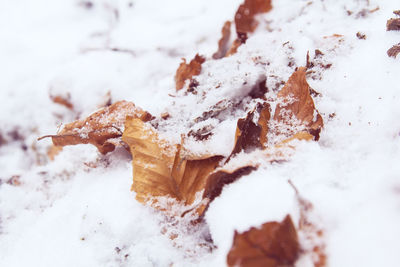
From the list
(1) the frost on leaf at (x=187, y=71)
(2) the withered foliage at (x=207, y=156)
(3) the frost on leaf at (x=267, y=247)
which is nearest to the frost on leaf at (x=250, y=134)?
(2) the withered foliage at (x=207, y=156)

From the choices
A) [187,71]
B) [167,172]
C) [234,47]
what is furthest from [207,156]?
[234,47]

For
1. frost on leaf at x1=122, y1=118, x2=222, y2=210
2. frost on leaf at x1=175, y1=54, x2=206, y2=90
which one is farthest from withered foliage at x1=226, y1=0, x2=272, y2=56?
frost on leaf at x1=122, y1=118, x2=222, y2=210

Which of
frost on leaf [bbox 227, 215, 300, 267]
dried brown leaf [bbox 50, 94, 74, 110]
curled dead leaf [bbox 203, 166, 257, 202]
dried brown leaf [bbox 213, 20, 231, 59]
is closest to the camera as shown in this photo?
frost on leaf [bbox 227, 215, 300, 267]

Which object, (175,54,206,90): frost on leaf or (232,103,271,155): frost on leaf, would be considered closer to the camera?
(232,103,271,155): frost on leaf

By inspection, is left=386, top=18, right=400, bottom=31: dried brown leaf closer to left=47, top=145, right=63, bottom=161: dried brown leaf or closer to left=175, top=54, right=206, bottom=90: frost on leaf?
left=175, top=54, right=206, bottom=90: frost on leaf

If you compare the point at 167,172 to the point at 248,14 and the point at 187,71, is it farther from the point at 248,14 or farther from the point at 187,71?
the point at 248,14

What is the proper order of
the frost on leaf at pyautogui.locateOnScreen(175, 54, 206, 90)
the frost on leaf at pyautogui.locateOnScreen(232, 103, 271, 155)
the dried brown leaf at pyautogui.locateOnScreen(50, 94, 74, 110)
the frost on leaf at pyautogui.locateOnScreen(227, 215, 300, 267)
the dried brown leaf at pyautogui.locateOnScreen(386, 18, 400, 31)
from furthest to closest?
the dried brown leaf at pyautogui.locateOnScreen(50, 94, 74, 110) < the frost on leaf at pyautogui.locateOnScreen(175, 54, 206, 90) < the dried brown leaf at pyautogui.locateOnScreen(386, 18, 400, 31) < the frost on leaf at pyautogui.locateOnScreen(232, 103, 271, 155) < the frost on leaf at pyautogui.locateOnScreen(227, 215, 300, 267)

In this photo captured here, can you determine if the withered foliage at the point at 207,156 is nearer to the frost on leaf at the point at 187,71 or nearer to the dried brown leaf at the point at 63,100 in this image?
the frost on leaf at the point at 187,71

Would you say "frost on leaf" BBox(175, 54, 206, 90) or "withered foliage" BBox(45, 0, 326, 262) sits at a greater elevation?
"frost on leaf" BBox(175, 54, 206, 90)
